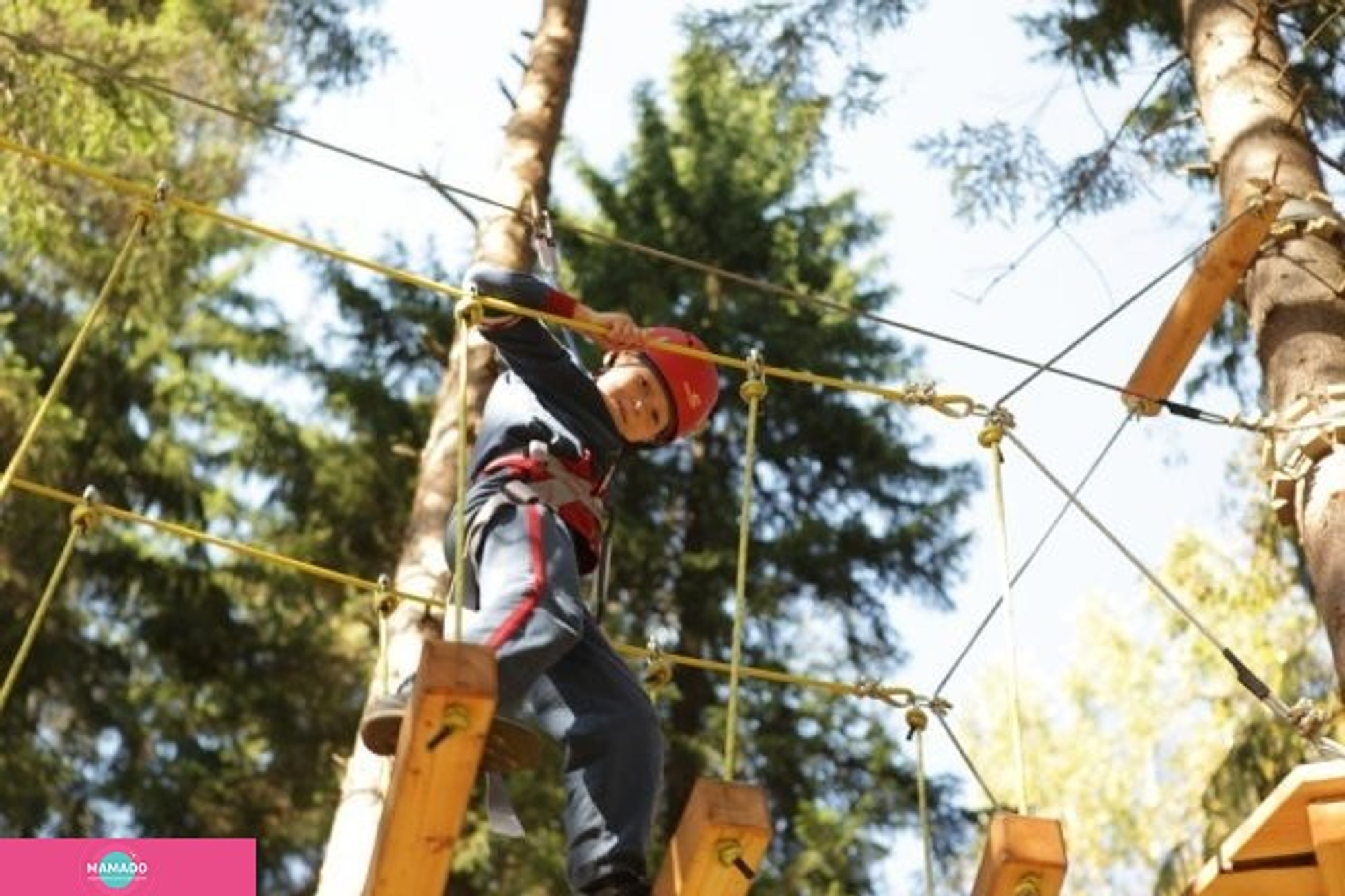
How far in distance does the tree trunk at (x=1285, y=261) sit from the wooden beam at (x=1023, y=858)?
36.3 inches

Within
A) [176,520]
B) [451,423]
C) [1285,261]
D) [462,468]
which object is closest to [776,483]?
[176,520]

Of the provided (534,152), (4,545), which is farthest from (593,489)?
(4,545)

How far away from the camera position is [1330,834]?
2.05m

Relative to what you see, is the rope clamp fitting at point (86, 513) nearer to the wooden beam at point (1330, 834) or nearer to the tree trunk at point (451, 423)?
the tree trunk at point (451, 423)

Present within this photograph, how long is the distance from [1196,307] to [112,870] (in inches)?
123

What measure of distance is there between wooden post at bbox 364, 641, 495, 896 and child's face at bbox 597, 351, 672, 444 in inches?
46.5

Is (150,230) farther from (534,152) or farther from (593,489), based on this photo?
(593,489)

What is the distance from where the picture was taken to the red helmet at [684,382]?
10.2ft

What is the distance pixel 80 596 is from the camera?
8.09 metres

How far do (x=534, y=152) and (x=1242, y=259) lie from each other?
7.76ft

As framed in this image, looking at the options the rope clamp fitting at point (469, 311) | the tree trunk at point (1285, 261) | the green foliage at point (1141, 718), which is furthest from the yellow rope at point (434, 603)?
the green foliage at point (1141, 718)

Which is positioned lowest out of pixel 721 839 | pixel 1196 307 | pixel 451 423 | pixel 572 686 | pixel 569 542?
pixel 721 839

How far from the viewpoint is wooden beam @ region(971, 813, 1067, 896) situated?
1.99 meters

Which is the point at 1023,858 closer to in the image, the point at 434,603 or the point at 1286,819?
the point at 1286,819
